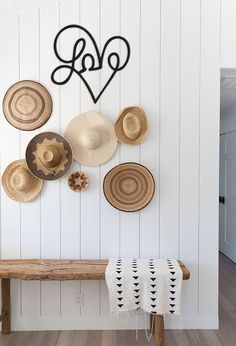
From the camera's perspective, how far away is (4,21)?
7.03ft

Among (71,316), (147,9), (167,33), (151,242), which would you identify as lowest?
(71,316)

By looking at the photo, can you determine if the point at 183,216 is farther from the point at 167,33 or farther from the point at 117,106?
the point at 167,33

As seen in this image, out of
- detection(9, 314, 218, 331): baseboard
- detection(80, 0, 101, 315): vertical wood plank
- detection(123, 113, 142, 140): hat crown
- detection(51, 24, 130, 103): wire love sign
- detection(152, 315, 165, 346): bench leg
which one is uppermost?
detection(51, 24, 130, 103): wire love sign

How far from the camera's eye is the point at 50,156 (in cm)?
202

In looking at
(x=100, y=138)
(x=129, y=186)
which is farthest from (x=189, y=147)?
(x=100, y=138)

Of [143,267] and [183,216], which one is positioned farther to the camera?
[183,216]

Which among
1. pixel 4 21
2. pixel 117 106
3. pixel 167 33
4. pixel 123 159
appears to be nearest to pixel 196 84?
pixel 167 33

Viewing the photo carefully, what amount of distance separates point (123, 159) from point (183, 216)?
68cm

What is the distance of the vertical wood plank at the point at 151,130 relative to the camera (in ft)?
7.04

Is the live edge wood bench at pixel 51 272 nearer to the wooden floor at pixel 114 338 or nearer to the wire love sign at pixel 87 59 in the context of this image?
the wooden floor at pixel 114 338

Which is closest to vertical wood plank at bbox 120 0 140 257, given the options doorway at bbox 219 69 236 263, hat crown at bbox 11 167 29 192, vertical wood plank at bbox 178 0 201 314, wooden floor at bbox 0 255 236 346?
vertical wood plank at bbox 178 0 201 314

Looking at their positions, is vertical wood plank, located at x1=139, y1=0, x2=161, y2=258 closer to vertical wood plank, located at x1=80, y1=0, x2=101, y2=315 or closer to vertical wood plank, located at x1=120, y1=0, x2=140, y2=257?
vertical wood plank, located at x1=120, y1=0, x2=140, y2=257

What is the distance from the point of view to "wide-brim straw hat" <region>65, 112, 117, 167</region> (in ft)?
6.95

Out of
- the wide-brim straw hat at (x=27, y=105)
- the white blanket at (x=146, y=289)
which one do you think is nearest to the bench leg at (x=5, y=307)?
the white blanket at (x=146, y=289)
